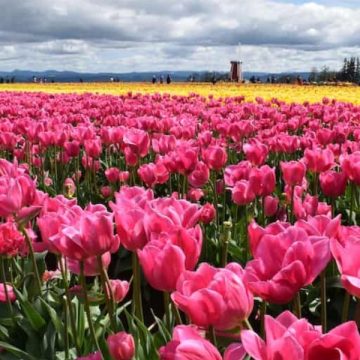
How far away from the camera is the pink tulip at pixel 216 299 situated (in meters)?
1.51

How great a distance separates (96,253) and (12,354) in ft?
3.62

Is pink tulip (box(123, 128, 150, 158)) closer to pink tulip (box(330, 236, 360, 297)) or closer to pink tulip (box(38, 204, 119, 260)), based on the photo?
pink tulip (box(38, 204, 119, 260))

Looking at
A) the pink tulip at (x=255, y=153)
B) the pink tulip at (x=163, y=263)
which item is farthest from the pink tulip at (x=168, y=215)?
the pink tulip at (x=255, y=153)

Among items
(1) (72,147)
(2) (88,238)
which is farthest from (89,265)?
(1) (72,147)

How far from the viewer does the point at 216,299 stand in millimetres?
1510

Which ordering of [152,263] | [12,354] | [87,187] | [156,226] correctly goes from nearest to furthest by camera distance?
[152,263]
[156,226]
[12,354]
[87,187]

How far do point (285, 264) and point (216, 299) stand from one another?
28 centimetres

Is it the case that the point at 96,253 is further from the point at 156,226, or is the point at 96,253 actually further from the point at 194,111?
the point at 194,111

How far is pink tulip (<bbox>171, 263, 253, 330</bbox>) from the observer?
59.6 inches

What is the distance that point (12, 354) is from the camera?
2.93 metres

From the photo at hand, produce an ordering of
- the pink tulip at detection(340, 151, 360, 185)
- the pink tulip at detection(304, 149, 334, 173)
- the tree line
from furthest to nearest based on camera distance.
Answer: the tree line
the pink tulip at detection(304, 149, 334, 173)
the pink tulip at detection(340, 151, 360, 185)

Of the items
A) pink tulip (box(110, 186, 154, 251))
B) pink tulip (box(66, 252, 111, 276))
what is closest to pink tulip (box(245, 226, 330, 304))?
pink tulip (box(110, 186, 154, 251))

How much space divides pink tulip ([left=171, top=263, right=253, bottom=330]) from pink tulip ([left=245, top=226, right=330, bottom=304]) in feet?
0.39

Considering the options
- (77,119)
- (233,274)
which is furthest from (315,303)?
(77,119)
